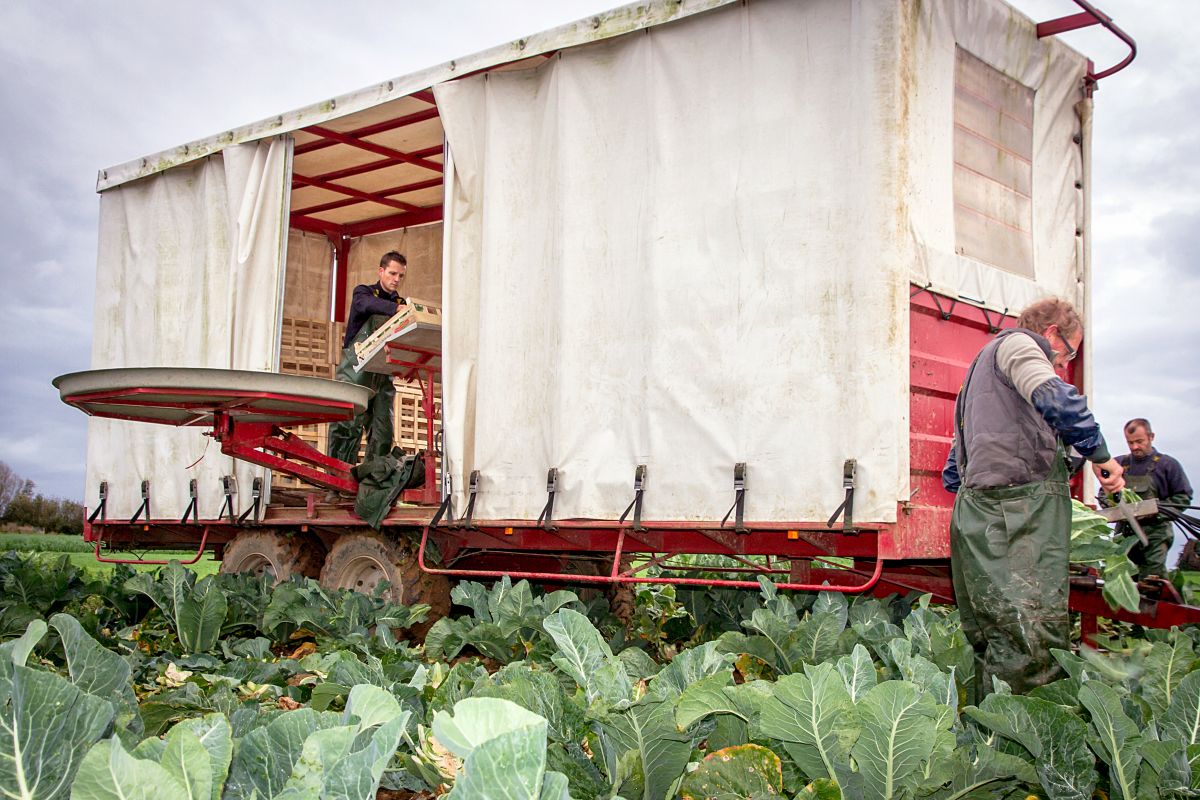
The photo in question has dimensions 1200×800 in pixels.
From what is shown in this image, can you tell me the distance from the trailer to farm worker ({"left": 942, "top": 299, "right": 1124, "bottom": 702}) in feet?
2.49

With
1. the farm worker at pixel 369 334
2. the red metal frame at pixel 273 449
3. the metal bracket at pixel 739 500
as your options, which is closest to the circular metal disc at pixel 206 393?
the red metal frame at pixel 273 449

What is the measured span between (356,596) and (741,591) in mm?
→ 2705

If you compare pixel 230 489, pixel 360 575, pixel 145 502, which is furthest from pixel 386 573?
pixel 145 502

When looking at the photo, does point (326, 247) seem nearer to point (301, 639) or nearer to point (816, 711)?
point (301, 639)

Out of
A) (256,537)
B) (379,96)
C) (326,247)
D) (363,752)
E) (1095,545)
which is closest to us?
(363,752)

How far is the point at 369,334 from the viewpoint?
8906mm

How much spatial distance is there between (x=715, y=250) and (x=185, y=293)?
603 centimetres

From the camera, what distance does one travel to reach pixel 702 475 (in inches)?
237

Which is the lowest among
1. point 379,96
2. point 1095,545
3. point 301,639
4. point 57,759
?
point 301,639

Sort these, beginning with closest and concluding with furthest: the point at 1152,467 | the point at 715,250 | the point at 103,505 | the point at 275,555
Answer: the point at 715,250, the point at 275,555, the point at 103,505, the point at 1152,467

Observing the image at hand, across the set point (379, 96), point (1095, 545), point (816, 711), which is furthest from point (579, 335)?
point (816, 711)

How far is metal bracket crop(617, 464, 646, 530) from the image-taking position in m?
6.16

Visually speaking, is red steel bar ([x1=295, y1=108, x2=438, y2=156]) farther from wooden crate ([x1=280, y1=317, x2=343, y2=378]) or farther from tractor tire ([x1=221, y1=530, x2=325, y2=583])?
tractor tire ([x1=221, y1=530, x2=325, y2=583])

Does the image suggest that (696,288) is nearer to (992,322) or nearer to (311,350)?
(992,322)
